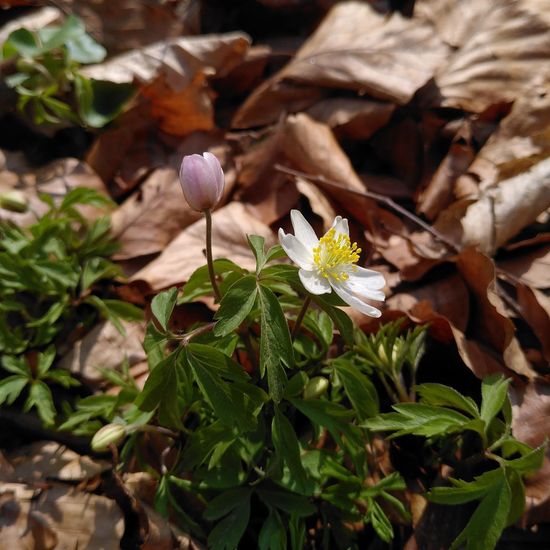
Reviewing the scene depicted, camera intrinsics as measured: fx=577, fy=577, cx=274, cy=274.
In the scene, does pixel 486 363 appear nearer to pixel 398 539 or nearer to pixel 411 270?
pixel 411 270

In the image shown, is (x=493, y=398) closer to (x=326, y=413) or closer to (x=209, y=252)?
(x=326, y=413)

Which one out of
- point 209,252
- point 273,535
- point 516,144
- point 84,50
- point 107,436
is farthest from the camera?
point 84,50

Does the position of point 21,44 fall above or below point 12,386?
above

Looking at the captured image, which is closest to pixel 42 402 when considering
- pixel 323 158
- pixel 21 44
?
pixel 323 158

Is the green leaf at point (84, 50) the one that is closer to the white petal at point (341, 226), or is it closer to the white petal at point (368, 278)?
the white petal at point (341, 226)

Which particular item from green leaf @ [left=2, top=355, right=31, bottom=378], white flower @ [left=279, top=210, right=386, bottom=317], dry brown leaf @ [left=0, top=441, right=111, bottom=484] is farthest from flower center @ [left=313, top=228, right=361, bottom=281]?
green leaf @ [left=2, top=355, right=31, bottom=378]

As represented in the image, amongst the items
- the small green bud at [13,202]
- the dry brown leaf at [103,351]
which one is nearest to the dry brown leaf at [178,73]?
the small green bud at [13,202]

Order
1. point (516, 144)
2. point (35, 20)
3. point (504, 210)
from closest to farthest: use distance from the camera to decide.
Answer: point (504, 210) → point (516, 144) → point (35, 20)
